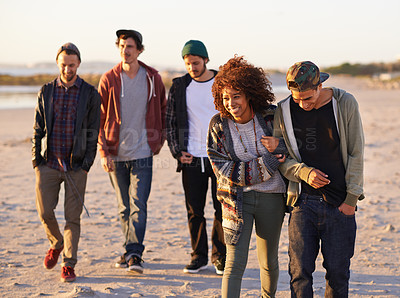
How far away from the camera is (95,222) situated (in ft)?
21.6

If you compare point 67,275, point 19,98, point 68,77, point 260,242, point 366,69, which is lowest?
point 67,275

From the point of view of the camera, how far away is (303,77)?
3.21m

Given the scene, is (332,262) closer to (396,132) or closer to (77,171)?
(77,171)

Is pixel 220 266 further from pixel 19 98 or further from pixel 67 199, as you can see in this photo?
pixel 19 98

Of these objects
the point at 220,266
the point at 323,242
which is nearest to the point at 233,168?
the point at 323,242

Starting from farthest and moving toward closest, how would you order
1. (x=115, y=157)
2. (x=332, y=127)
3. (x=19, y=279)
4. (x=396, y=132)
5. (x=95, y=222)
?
1. (x=396, y=132)
2. (x=95, y=222)
3. (x=115, y=157)
4. (x=19, y=279)
5. (x=332, y=127)

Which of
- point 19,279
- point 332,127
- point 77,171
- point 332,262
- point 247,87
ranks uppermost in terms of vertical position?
point 247,87

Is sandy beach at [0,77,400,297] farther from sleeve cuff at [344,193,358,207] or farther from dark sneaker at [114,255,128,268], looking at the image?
sleeve cuff at [344,193,358,207]

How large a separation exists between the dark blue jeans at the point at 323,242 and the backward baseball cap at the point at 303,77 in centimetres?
73

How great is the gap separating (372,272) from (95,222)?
133 inches

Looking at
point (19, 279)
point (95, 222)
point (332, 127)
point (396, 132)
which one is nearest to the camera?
point (332, 127)

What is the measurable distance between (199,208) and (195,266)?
1.79 ft

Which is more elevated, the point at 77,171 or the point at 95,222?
the point at 77,171

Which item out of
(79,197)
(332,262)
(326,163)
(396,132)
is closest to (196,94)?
(79,197)
